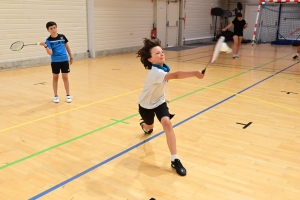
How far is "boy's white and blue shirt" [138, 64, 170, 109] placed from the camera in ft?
10.7

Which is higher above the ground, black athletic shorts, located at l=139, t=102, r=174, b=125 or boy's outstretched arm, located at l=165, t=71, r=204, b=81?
boy's outstretched arm, located at l=165, t=71, r=204, b=81

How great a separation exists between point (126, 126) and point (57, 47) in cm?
220

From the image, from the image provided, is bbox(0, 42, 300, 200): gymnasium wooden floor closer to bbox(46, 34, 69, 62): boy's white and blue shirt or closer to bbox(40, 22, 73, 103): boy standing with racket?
bbox(40, 22, 73, 103): boy standing with racket

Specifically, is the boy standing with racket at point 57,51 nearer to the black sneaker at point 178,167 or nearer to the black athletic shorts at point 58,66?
the black athletic shorts at point 58,66

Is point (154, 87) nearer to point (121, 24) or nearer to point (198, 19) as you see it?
point (121, 24)

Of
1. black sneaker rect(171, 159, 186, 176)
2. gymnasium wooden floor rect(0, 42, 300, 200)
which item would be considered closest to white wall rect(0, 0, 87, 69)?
gymnasium wooden floor rect(0, 42, 300, 200)

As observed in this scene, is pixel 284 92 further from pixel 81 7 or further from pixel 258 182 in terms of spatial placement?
pixel 81 7

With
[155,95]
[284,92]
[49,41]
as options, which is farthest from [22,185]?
[284,92]

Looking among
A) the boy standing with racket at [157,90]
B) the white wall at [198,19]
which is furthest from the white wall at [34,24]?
the boy standing with racket at [157,90]

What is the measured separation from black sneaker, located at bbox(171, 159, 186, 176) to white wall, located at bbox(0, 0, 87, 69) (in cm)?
778

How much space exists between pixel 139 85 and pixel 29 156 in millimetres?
4044

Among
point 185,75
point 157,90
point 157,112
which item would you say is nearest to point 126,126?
point 157,112

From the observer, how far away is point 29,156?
3709 mm

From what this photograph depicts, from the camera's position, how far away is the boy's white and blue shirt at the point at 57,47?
18.9 ft
